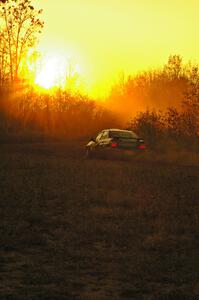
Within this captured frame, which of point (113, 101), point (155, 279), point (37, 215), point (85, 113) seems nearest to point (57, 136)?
point (85, 113)

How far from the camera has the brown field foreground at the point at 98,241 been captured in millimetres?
6602

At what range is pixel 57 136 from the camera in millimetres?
57688

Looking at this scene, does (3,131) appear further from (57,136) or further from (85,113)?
(85,113)

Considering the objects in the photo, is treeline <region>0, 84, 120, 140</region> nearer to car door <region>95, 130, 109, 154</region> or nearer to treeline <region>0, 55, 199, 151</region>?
treeline <region>0, 55, 199, 151</region>

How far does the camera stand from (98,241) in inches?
361

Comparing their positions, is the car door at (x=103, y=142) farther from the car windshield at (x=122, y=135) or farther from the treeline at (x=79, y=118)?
the treeline at (x=79, y=118)

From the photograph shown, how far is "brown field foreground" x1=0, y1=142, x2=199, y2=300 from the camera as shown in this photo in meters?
6.60

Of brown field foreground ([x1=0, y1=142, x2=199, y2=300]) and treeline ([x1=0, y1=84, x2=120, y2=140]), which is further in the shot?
treeline ([x1=0, y1=84, x2=120, y2=140])

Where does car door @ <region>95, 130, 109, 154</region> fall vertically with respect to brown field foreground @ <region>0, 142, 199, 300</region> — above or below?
above

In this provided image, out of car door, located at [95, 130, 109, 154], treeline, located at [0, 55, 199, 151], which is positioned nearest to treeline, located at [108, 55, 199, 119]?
treeline, located at [0, 55, 199, 151]

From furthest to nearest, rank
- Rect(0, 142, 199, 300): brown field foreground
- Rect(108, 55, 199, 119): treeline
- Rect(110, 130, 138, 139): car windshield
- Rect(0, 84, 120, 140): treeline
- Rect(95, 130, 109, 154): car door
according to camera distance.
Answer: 1. Rect(108, 55, 199, 119): treeline
2. Rect(0, 84, 120, 140): treeline
3. Rect(95, 130, 109, 154): car door
4. Rect(110, 130, 138, 139): car windshield
5. Rect(0, 142, 199, 300): brown field foreground

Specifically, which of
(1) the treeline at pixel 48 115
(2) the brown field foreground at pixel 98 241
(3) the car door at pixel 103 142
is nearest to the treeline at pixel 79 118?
(1) the treeline at pixel 48 115

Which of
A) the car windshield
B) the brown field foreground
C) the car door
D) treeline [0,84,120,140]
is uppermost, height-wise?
treeline [0,84,120,140]

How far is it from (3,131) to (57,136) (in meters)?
5.67
